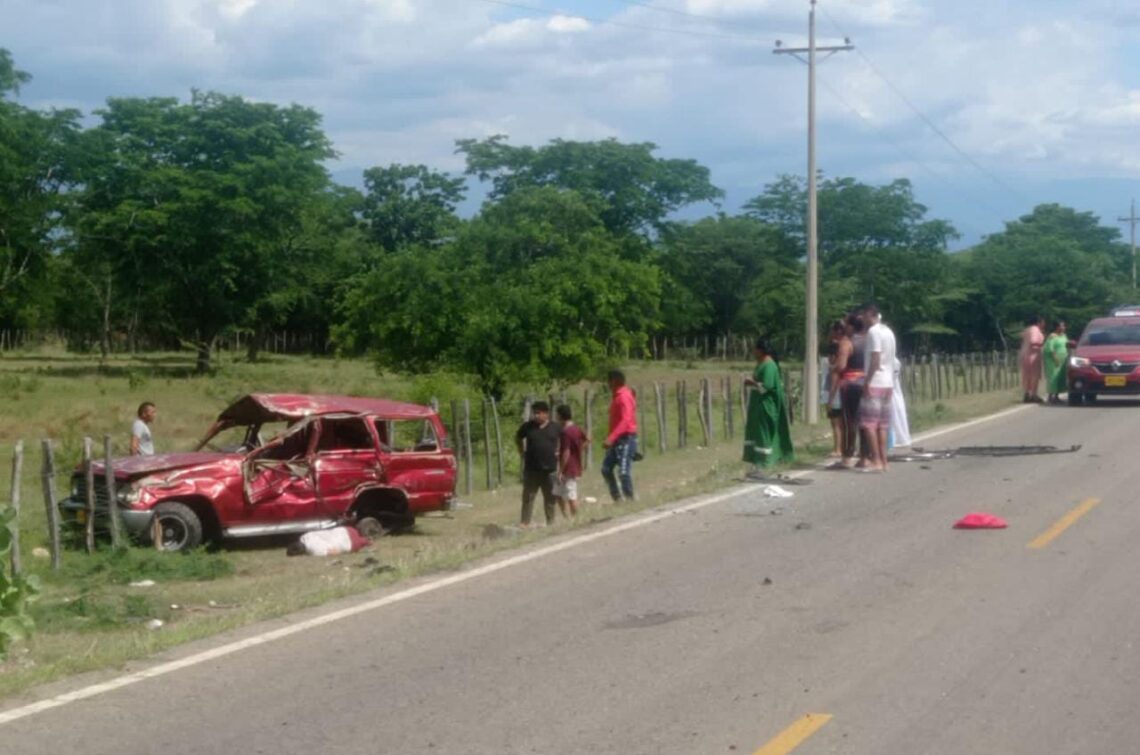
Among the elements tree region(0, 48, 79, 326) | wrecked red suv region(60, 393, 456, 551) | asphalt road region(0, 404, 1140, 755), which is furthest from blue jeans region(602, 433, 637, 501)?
tree region(0, 48, 79, 326)

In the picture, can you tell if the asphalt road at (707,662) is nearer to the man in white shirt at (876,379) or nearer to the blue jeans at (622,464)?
the blue jeans at (622,464)

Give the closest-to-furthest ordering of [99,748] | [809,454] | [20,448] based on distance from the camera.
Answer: [99,748], [20,448], [809,454]

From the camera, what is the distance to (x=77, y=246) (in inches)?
2443

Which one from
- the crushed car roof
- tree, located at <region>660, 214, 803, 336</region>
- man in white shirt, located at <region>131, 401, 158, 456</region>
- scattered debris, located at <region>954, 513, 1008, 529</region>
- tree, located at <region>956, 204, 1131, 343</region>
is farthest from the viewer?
tree, located at <region>660, 214, 803, 336</region>

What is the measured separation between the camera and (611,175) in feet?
228

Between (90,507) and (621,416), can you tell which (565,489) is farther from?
(90,507)

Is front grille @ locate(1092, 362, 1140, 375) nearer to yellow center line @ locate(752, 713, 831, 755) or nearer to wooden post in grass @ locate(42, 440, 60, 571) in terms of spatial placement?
wooden post in grass @ locate(42, 440, 60, 571)

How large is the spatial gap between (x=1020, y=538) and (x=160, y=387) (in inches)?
1619

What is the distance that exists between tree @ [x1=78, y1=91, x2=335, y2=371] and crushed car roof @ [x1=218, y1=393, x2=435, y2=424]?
40.3m

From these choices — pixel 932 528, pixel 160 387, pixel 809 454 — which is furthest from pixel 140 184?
pixel 932 528

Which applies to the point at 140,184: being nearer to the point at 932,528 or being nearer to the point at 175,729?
the point at 932,528

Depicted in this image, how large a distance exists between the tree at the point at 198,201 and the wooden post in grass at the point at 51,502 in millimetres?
42782

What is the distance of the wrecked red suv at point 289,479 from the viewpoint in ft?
55.0

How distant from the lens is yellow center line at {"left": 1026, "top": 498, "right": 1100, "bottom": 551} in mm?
12812
